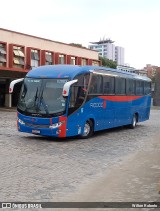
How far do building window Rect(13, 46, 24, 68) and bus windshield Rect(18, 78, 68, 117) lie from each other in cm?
2360

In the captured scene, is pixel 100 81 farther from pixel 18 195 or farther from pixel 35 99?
pixel 18 195

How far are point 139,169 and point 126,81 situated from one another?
10775 mm

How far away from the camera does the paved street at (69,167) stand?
707 centimetres

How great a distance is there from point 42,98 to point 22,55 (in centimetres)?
2535

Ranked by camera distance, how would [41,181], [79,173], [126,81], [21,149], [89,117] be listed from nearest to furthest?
[41,181], [79,173], [21,149], [89,117], [126,81]

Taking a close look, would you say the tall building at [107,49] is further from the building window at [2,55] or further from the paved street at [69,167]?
the paved street at [69,167]

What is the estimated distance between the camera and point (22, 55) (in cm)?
3847

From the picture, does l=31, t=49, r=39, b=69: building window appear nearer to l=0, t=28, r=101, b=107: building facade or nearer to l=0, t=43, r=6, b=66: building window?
l=0, t=28, r=101, b=107: building facade

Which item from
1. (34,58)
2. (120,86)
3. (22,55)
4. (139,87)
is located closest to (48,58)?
(34,58)

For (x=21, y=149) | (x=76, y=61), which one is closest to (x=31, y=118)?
(x=21, y=149)

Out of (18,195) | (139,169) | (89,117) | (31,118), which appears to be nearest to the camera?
(18,195)

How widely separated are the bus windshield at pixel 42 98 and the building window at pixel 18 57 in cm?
2360

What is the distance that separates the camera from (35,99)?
14141mm

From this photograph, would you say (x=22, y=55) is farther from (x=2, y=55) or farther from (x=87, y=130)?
(x=87, y=130)
